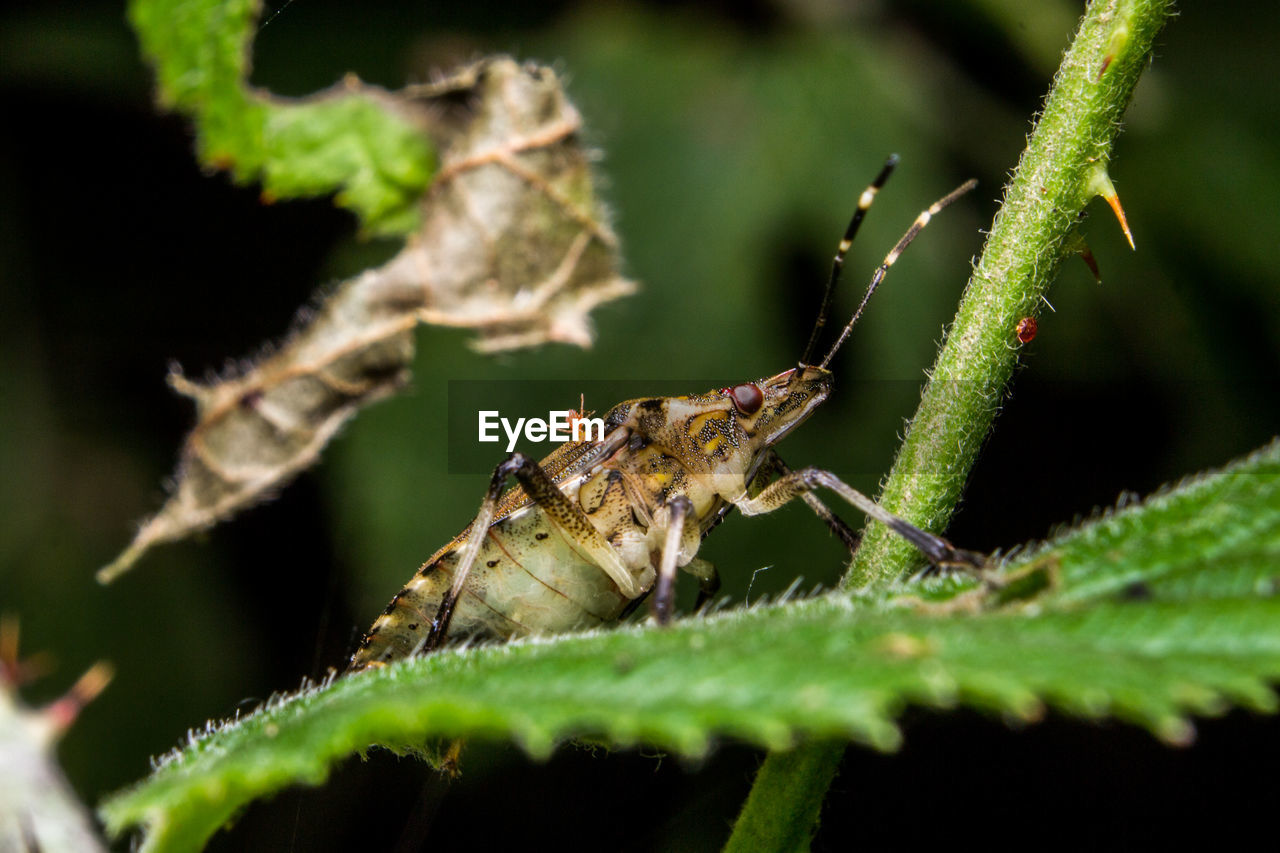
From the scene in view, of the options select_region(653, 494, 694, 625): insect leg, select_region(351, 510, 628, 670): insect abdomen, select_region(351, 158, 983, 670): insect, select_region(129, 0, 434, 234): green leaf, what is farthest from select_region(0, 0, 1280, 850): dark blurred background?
select_region(653, 494, 694, 625): insect leg

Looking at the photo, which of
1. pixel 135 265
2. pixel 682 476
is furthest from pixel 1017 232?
pixel 135 265

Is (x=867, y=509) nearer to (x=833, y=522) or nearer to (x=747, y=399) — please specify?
(x=833, y=522)

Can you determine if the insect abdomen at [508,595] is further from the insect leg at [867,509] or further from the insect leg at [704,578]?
the insect leg at [867,509]

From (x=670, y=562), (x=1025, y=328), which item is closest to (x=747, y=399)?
(x=670, y=562)

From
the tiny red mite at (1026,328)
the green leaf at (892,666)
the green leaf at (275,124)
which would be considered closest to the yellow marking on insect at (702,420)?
the green leaf at (275,124)

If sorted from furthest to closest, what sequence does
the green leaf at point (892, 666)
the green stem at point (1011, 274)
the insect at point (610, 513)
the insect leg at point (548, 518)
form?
the insect at point (610, 513)
the insect leg at point (548, 518)
the green stem at point (1011, 274)
the green leaf at point (892, 666)

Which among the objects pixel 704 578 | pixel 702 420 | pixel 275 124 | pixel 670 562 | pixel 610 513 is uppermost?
pixel 275 124
